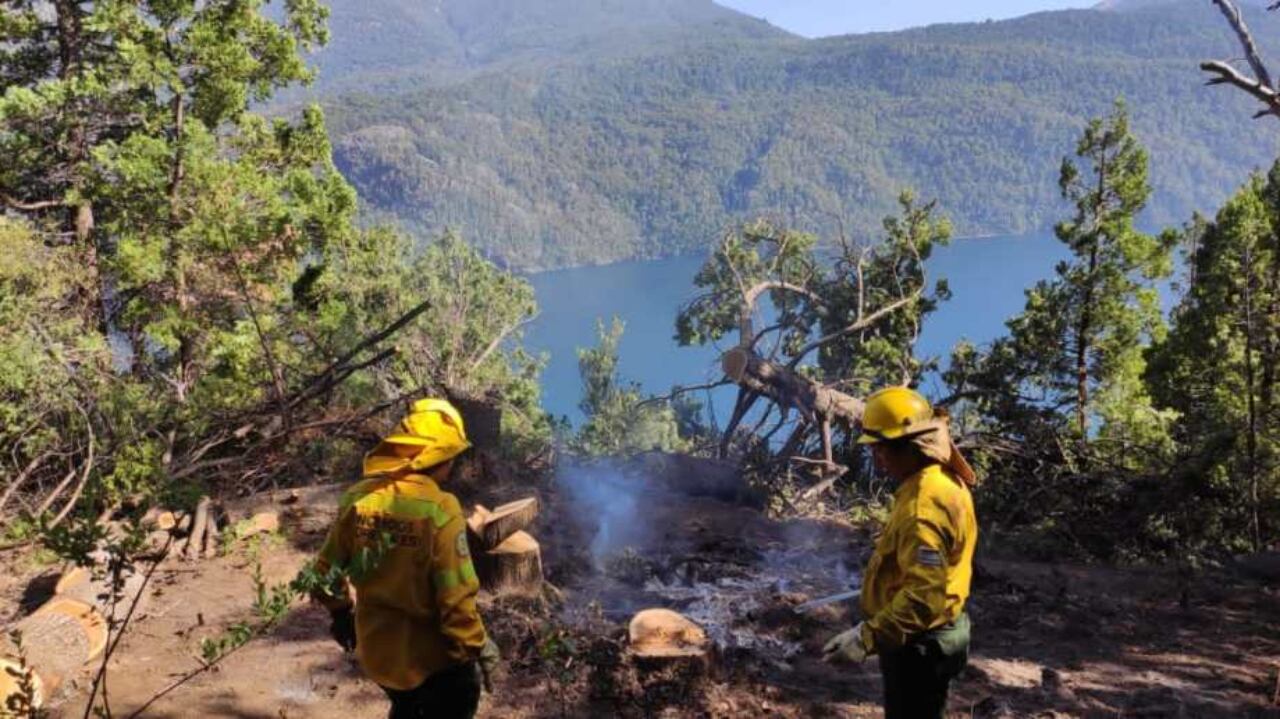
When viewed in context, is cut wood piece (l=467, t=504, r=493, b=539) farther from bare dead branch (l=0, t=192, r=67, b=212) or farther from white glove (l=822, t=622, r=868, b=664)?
bare dead branch (l=0, t=192, r=67, b=212)

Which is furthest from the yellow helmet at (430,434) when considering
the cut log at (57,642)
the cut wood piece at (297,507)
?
the cut wood piece at (297,507)

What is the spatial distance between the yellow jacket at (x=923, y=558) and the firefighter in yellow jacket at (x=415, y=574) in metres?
1.51

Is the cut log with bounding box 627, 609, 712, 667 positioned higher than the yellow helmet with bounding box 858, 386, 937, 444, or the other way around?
the yellow helmet with bounding box 858, 386, 937, 444

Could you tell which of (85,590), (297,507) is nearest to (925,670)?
(85,590)

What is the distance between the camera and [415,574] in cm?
276

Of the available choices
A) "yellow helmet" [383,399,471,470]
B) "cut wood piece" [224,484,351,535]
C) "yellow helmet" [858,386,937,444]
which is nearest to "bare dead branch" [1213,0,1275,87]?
"yellow helmet" [858,386,937,444]

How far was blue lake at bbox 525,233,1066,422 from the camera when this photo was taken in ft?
286

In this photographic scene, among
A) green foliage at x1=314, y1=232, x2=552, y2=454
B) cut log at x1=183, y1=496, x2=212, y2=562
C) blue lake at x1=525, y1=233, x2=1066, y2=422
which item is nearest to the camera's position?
cut log at x1=183, y1=496, x2=212, y2=562

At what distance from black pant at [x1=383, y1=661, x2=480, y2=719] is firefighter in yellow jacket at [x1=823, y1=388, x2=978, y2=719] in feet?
4.82

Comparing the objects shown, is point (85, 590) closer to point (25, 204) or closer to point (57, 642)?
point (57, 642)

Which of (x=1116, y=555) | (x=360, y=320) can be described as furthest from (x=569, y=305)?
(x=1116, y=555)

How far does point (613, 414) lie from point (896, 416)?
31.0m

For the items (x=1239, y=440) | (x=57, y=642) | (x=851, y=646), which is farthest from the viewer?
(x=1239, y=440)

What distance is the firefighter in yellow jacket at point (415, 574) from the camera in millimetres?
2758
